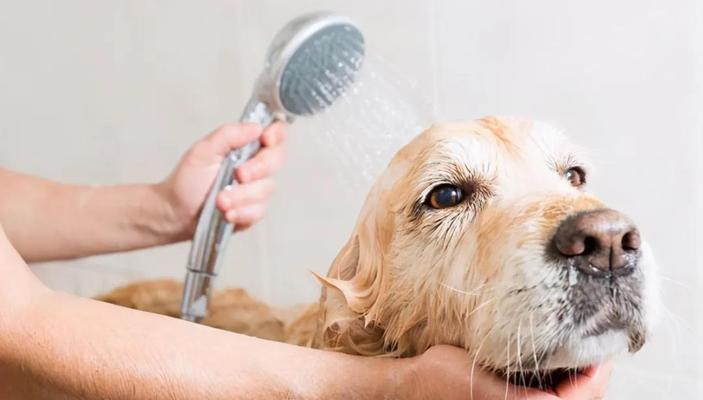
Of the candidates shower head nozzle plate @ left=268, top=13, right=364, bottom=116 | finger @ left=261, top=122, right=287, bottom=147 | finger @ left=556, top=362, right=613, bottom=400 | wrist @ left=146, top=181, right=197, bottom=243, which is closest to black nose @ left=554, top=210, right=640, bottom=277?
finger @ left=556, top=362, right=613, bottom=400

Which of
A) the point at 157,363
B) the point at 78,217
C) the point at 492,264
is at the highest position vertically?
the point at 492,264

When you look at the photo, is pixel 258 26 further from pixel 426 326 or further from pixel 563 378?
pixel 563 378

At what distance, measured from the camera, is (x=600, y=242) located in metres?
0.72

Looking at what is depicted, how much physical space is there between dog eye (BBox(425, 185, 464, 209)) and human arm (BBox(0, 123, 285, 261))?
0.46 meters

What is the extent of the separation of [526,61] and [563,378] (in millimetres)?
496

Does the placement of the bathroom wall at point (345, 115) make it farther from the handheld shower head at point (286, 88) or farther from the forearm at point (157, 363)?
the forearm at point (157, 363)

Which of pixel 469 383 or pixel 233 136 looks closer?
pixel 469 383

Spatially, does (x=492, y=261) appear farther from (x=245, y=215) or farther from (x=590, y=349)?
(x=245, y=215)

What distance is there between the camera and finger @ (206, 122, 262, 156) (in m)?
1.31

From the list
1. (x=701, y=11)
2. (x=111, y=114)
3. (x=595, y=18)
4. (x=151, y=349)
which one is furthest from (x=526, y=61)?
(x=111, y=114)

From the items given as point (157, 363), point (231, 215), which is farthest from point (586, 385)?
point (231, 215)

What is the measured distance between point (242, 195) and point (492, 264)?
0.61 metres

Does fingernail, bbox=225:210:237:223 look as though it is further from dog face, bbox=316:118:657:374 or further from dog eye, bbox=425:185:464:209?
dog eye, bbox=425:185:464:209

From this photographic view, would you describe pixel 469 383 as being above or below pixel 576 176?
below
